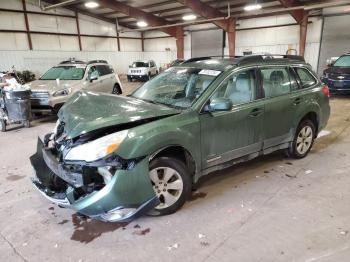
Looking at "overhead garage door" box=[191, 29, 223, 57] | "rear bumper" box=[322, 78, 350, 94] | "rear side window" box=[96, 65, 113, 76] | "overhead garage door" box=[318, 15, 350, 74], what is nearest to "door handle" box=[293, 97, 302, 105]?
"rear side window" box=[96, 65, 113, 76]

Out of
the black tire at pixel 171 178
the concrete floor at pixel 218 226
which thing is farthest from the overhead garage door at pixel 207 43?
the black tire at pixel 171 178

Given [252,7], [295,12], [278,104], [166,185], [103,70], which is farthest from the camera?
[252,7]

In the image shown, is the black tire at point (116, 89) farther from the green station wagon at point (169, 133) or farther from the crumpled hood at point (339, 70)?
the crumpled hood at point (339, 70)

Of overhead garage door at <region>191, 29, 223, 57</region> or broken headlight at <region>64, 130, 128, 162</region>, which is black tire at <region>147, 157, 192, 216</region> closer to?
broken headlight at <region>64, 130, 128, 162</region>

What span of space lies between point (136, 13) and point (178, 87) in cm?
1637

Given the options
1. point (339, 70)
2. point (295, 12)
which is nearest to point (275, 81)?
point (339, 70)

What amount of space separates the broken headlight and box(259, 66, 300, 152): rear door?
6.64ft

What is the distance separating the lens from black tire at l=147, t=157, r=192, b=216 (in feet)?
8.79

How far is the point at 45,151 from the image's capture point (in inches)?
112

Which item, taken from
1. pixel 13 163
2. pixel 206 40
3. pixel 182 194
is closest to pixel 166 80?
pixel 182 194

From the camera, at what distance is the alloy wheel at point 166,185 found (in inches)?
107

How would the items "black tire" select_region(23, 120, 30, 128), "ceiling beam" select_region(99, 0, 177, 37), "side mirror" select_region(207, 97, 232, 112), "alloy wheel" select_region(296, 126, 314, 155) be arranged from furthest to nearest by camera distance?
"ceiling beam" select_region(99, 0, 177, 37) < "black tire" select_region(23, 120, 30, 128) < "alloy wheel" select_region(296, 126, 314, 155) < "side mirror" select_region(207, 97, 232, 112)

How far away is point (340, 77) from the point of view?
10.2 meters

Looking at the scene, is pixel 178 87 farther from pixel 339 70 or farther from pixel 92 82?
pixel 339 70
